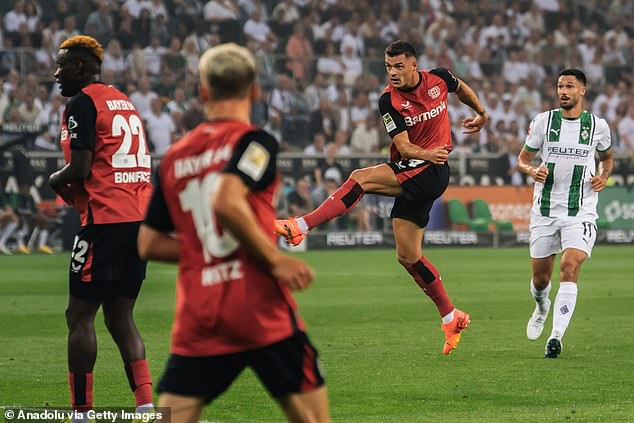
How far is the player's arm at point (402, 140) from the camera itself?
1077 cm

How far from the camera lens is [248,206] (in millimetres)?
4441

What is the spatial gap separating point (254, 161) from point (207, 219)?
293 mm

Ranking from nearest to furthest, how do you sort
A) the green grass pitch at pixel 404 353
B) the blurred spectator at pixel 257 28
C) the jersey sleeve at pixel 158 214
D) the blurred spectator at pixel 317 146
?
the jersey sleeve at pixel 158 214
the green grass pitch at pixel 404 353
the blurred spectator at pixel 317 146
the blurred spectator at pixel 257 28

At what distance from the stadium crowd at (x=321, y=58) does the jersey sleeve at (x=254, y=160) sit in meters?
21.1

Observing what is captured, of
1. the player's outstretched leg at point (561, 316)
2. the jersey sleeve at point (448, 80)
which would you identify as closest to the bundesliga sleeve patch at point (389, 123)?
the jersey sleeve at point (448, 80)

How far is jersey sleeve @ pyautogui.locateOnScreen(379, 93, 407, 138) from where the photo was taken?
10953mm

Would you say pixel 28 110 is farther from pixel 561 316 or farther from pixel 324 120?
pixel 561 316

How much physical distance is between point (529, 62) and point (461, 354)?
23.8m

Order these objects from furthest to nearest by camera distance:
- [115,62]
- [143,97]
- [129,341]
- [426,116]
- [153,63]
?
[153,63] → [115,62] → [143,97] → [426,116] → [129,341]

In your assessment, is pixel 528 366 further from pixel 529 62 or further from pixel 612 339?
pixel 529 62

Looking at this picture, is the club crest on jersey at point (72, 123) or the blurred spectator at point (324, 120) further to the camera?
the blurred spectator at point (324, 120)

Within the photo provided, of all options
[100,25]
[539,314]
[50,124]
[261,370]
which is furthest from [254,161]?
[100,25]

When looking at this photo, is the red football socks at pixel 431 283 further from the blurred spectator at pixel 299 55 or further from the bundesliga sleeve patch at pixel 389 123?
the blurred spectator at pixel 299 55

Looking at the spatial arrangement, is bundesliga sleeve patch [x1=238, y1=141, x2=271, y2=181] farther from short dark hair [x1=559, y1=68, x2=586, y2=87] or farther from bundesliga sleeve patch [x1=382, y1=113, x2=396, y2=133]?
short dark hair [x1=559, y1=68, x2=586, y2=87]
